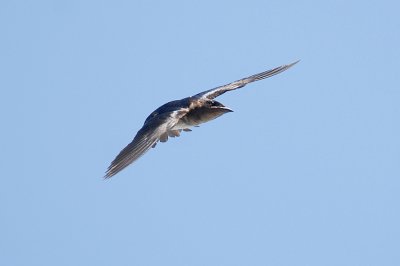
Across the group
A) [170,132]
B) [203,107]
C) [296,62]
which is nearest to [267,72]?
[296,62]

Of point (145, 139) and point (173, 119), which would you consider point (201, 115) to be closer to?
point (173, 119)

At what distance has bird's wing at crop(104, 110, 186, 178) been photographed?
554 inches

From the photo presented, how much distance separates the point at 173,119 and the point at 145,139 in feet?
3.33

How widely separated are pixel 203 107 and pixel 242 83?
1.94m

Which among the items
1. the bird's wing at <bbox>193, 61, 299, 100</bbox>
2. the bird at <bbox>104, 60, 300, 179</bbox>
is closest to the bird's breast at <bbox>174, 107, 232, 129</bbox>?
the bird at <bbox>104, 60, 300, 179</bbox>

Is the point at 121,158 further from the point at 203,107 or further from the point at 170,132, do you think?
the point at 203,107

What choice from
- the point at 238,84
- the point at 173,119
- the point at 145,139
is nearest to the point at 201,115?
the point at 173,119

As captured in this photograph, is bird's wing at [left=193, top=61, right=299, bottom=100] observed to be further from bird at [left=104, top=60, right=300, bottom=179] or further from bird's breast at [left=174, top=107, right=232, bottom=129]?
bird's breast at [left=174, top=107, right=232, bottom=129]

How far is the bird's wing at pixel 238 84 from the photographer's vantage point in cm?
1802

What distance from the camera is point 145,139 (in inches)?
582

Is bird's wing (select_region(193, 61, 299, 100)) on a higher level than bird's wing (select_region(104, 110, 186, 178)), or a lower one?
higher

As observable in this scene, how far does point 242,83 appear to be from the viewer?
1877cm

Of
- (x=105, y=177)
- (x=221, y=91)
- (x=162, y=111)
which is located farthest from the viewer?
(x=221, y=91)

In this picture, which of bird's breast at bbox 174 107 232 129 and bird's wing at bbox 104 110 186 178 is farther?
bird's breast at bbox 174 107 232 129
